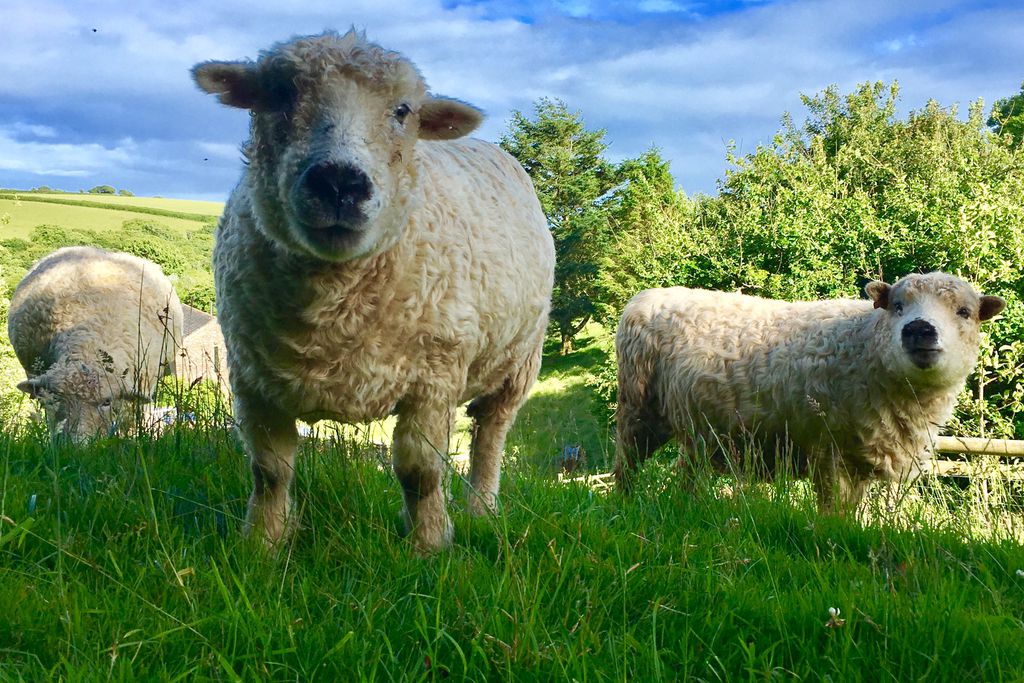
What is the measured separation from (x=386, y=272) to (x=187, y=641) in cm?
148

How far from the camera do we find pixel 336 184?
109 inches

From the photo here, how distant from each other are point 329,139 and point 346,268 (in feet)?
1.58

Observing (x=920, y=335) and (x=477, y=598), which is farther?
(x=920, y=335)

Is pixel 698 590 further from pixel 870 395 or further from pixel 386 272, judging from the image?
pixel 870 395

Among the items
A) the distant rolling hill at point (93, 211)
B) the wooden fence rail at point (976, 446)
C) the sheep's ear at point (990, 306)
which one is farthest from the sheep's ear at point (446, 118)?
the distant rolling hill at point (93, 211)

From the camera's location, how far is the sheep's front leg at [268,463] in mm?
3289

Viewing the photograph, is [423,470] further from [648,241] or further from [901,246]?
[648,241]

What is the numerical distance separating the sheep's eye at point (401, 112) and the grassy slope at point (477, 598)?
139cm

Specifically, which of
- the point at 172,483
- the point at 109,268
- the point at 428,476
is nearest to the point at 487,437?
the point at 428,476

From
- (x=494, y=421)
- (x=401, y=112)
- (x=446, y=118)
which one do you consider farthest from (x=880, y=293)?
(x=401, y=112)

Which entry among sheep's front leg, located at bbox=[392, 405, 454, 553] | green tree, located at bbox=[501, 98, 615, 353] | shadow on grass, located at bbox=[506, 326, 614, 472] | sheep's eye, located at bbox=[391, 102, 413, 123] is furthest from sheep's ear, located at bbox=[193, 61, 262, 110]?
green tree, located at bbox=[501, 98, 615, 353]

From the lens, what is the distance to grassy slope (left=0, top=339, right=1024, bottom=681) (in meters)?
2.11

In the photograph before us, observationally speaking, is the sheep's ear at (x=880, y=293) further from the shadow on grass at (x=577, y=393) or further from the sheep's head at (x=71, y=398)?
the shadow on grass at (x=577, y=393)

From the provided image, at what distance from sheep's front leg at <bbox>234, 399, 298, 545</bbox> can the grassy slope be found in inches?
4.8
